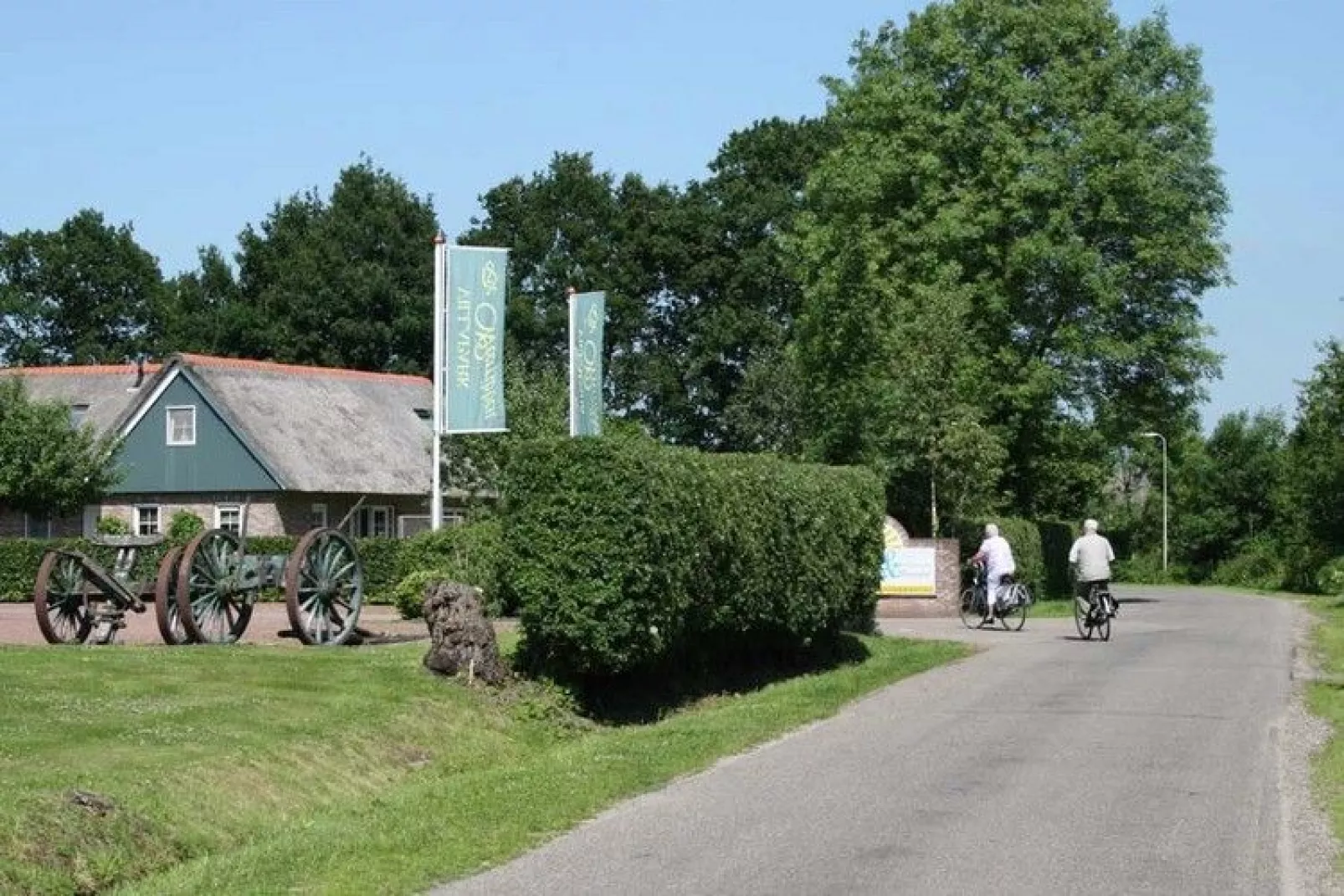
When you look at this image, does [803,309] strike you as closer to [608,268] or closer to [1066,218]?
[1066,218]

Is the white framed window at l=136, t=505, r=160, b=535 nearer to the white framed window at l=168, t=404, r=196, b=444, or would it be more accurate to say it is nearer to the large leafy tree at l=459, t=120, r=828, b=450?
the white framed window at l=168, t=404, r=196, b=444

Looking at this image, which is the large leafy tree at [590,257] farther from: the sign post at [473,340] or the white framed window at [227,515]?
the sign post at [473,340]

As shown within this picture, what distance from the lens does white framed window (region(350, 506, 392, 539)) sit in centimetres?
6084

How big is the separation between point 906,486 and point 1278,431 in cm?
3939

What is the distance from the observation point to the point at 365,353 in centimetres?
7988

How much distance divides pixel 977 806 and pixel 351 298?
68.3 m

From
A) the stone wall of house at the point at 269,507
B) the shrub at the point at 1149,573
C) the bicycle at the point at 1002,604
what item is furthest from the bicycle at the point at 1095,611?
the shrub at the point at 1149,573

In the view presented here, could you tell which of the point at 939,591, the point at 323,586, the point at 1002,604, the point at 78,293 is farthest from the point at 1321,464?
the point at 78,293

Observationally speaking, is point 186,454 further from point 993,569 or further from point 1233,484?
point 1233,484

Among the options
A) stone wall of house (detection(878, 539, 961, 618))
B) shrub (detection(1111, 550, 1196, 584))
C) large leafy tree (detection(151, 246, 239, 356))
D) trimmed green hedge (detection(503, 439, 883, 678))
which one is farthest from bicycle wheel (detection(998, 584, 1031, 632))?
large leafy tree (detection(151, 246, 239, 356))

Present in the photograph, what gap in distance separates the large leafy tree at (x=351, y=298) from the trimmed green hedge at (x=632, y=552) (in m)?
58.6

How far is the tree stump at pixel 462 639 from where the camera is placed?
1825 centimetres

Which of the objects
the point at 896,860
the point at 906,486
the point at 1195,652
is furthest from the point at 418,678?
the point at 906,486

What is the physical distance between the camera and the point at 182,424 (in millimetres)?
58812
